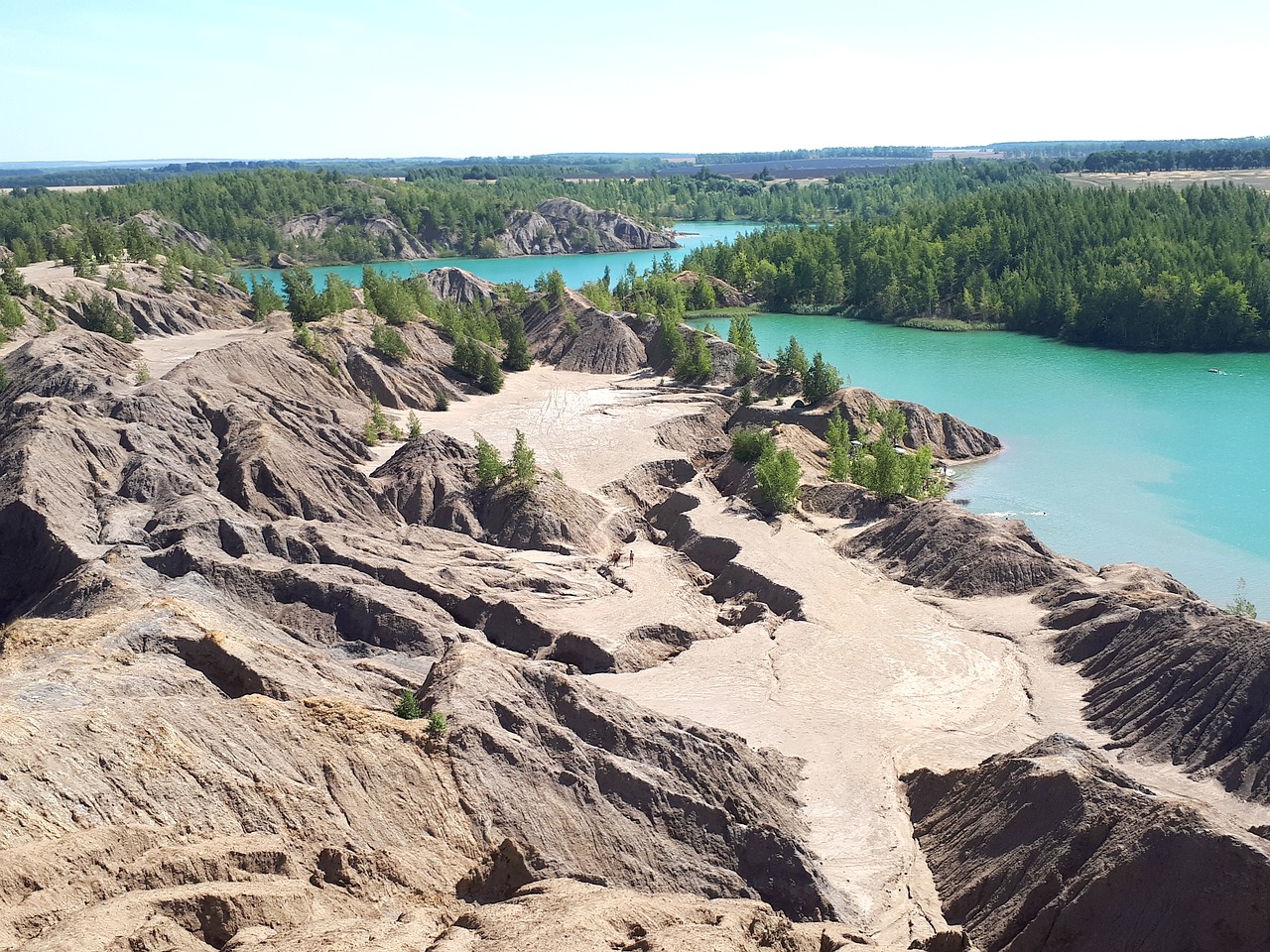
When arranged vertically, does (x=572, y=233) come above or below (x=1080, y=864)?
above

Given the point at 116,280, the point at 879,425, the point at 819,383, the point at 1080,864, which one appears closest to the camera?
the point at 1080,864

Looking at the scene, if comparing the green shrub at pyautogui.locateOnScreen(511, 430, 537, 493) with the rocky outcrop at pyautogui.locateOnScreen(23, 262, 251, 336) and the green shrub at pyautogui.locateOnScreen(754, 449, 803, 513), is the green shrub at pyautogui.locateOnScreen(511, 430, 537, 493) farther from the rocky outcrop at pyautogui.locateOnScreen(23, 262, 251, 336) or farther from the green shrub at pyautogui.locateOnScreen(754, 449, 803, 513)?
the rocky outcrop at pyautogui.locateOnScreen(23, 262, 251, 336)

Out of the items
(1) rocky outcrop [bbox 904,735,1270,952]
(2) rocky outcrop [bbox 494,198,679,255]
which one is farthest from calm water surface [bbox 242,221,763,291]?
(1) rocky outcrop [bbox 904,735,1270,952]

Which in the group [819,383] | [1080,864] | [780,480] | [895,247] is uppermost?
[895,247]

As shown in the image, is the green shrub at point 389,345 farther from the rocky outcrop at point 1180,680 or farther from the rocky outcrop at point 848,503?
the rocky outcrop at point 1180,680

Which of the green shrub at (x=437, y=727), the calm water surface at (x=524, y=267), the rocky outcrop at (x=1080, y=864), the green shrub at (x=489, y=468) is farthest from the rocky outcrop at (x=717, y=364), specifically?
the calm water surface at (x=524, y=267)

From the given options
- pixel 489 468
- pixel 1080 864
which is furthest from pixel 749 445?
pixel 1080 864

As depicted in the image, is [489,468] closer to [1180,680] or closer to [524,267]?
[1180,680]

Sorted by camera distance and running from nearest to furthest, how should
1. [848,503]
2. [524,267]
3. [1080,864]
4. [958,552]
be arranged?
[1080,864], [958,552], [848,503], [524,267]
